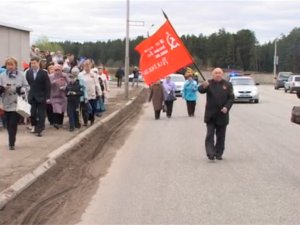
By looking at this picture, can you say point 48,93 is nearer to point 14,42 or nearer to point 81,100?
point 81,100

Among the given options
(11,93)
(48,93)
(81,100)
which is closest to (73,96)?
(81,100)

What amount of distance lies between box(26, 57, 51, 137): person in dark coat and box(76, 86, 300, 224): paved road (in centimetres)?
209

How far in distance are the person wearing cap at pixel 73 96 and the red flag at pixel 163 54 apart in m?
1.77

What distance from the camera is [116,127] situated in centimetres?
2008

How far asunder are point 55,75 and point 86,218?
32.4ft

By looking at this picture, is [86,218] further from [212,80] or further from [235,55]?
[235,55]

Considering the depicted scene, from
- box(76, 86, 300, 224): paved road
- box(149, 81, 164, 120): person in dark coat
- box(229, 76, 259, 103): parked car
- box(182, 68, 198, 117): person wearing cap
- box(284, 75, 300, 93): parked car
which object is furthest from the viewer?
box(284, 75, 300, 93): parked car

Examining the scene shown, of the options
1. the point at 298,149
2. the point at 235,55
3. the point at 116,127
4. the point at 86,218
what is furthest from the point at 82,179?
the point at 235,55

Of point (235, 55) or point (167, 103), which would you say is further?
point (235, 55)

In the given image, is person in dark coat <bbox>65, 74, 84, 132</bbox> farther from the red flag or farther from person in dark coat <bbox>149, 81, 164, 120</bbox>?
person in dark coat <bbox>149, 81, 164, 120</bbox>

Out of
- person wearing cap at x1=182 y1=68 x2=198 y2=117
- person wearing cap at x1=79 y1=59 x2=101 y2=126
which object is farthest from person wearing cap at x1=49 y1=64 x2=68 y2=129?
person wearing cap at x1=182 y1=68 x2=198 y2=117

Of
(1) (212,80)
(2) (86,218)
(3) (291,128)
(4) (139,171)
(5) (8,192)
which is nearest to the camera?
(2) (86,218)

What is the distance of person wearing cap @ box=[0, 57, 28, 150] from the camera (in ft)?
40.8

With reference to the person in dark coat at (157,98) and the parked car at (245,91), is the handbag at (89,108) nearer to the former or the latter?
the person in dark coat at (157,98)
